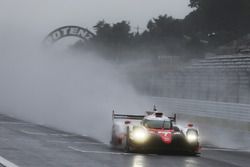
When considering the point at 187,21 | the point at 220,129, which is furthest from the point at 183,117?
the point at 187,21

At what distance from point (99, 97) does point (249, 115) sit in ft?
45.8

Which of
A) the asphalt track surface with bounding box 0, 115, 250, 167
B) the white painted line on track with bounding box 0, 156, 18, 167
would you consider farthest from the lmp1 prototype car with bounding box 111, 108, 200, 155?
the white painted line on track with bounding box 0, 156, 18, 167

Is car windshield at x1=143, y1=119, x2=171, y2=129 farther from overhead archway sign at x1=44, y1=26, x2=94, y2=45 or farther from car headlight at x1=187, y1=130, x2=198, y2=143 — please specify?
overhead archway sign at x1=44, y1=26, x2=94, y2=45

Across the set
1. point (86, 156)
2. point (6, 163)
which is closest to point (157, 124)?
point (86, 156)

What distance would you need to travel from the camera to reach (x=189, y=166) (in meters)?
14.5

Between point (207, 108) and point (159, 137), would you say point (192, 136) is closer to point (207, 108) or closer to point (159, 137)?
point (159, 137)

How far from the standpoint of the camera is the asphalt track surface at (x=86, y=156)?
14219 mm

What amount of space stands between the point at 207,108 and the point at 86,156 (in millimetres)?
16256

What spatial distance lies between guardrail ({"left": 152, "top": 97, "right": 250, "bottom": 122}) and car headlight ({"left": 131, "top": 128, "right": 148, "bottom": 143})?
1051 centimetres

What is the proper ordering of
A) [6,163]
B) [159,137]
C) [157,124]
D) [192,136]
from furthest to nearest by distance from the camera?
[157,124] < [192,136] < [159,137] < [6,163]

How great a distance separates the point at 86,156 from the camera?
15.8 m

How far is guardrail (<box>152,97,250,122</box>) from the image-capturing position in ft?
90.9

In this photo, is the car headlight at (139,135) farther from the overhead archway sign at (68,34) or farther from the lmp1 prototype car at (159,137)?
the overhead archway sign at (68,34)

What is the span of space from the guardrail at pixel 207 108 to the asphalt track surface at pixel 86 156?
8067 mm
